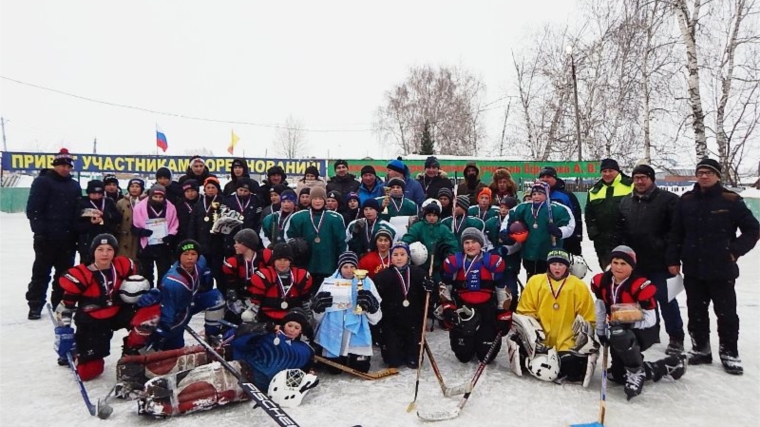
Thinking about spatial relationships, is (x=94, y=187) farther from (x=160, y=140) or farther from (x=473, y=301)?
(x=160, y=140)

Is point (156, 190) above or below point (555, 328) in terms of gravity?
above

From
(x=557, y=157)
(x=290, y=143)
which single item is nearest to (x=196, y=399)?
(x=557, y=157)

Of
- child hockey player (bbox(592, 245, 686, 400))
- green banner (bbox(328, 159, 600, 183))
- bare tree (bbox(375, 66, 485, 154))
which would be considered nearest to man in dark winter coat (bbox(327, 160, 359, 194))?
child hockey player (bbox(592, 245, 686, 400))

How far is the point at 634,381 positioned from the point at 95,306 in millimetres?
4204

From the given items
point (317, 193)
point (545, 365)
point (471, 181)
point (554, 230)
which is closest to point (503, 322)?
point (545, 365)

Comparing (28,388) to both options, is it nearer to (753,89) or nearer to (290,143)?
(753,89)

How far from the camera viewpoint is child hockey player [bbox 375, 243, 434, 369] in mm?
4324

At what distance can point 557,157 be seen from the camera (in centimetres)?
2634

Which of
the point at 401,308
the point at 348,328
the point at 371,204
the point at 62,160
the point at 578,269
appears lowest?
the point at 348,328

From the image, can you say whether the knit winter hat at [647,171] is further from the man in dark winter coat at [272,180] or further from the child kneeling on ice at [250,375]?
the man in dark winter coat at [272,180]

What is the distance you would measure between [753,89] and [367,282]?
18.3m

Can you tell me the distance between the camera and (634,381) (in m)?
3.59

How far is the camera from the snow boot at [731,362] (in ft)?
13.3

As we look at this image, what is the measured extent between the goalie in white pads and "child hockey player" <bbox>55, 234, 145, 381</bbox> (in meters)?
3.16
